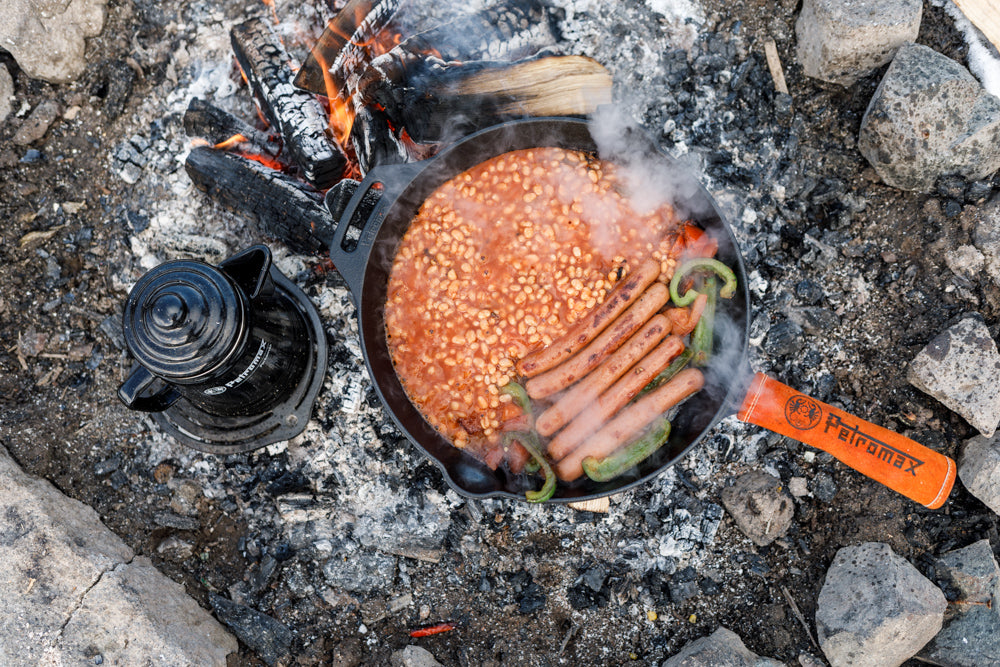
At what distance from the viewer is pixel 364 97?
3943 mm

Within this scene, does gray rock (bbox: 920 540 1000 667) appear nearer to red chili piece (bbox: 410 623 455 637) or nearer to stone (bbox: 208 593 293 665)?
red chili piece (bbox: 410 623 455 637)

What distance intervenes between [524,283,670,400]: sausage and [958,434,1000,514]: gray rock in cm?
212

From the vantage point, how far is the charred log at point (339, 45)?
385cm

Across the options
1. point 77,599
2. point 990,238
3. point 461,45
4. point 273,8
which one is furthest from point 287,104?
point 990,238

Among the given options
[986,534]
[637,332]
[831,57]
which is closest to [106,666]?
[637,332]

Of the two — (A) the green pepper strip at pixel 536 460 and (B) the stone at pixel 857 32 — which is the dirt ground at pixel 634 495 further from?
(A) the green pepper strip at pixel 536 460

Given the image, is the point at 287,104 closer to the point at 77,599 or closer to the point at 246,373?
the point at 246,373

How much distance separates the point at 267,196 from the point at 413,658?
117 inches

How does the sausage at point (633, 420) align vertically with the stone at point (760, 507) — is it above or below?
above

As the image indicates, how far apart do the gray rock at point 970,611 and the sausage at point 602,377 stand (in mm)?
2289

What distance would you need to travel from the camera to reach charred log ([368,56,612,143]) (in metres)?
3.77

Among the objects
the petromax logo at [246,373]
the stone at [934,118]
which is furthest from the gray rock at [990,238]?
the petromax logo at [246,373]

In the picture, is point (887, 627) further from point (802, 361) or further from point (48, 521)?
point (48, 521)

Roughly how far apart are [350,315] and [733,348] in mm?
2412
